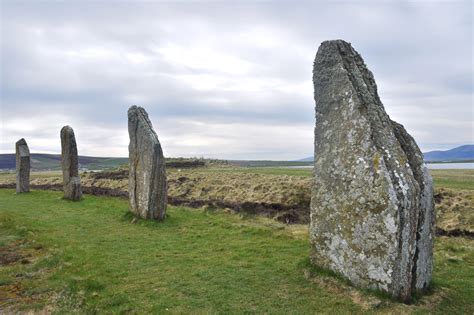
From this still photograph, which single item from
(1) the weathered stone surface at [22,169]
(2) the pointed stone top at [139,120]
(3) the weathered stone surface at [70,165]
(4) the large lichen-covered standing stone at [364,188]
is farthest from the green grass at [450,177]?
(1) the weathered stone surface at [22,169]

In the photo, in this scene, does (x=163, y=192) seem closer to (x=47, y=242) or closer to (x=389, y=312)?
(x=47, y=242)

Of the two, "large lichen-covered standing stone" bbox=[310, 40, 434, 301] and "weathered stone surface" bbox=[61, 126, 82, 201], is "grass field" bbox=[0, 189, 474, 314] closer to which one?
"large lichen-covered standing stone" bbox=[310, 40, 434, 301]

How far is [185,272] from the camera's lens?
11.3 m

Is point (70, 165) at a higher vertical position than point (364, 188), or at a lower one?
higher

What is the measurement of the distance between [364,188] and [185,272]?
5.51m

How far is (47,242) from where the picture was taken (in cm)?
1472

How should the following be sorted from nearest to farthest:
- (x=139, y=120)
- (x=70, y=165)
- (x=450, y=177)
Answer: (x=139, y=120) → (x=70, y=165) → (x=450, y=177)

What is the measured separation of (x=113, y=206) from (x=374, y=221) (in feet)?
61.7

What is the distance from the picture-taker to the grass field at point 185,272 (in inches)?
350

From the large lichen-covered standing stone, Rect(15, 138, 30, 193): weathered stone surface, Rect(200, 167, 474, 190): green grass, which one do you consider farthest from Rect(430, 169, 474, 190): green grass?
Rect(15, 138, 30, 193): weathered stone surface

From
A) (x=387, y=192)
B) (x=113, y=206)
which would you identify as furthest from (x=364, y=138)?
(x=113, y=206)

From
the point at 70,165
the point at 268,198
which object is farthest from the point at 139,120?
the point at 70,165

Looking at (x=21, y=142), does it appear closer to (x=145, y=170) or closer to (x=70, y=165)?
(x=70, y=165)

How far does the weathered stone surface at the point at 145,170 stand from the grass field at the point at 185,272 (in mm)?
995
